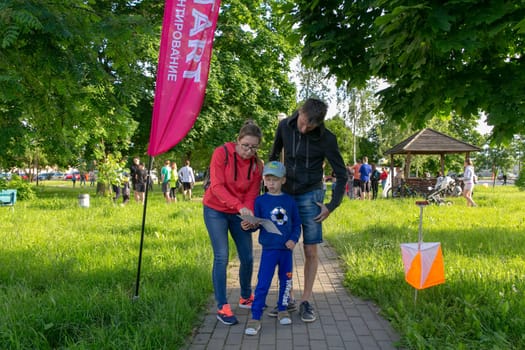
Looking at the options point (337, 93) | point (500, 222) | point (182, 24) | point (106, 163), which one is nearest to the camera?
point (182, 24)

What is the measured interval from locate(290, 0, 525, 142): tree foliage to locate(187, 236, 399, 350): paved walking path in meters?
2.00

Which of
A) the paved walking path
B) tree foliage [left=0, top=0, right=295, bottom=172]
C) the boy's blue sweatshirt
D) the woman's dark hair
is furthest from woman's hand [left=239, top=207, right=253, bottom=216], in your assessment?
tree foliage [left=0, top=0, right=295, bottom=172]

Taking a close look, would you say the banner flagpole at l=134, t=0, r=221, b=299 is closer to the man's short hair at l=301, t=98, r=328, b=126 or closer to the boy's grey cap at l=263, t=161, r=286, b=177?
the boy's grey cap at l=263, t=161, r=286, b=177

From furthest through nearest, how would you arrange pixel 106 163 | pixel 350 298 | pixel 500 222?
pixel 106 163
pixel 500 222
pixel 350 298

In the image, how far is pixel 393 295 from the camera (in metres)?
4.57

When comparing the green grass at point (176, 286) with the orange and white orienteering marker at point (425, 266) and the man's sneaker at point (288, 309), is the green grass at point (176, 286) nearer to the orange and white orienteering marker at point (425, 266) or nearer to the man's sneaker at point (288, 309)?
the orange and white orienteering marker at point (425, 266)

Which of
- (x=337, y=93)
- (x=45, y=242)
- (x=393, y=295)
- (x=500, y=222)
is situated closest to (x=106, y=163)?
(x=45, y=242)

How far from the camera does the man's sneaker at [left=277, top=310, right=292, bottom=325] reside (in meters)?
3.98

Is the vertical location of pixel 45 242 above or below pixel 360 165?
below

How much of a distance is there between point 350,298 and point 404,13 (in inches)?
120

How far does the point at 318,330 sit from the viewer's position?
389cm

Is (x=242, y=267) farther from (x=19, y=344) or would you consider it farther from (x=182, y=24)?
(x=182, y=24)

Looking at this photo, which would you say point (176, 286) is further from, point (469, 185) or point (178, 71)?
point (469, 185)

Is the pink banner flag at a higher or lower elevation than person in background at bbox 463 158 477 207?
higher
